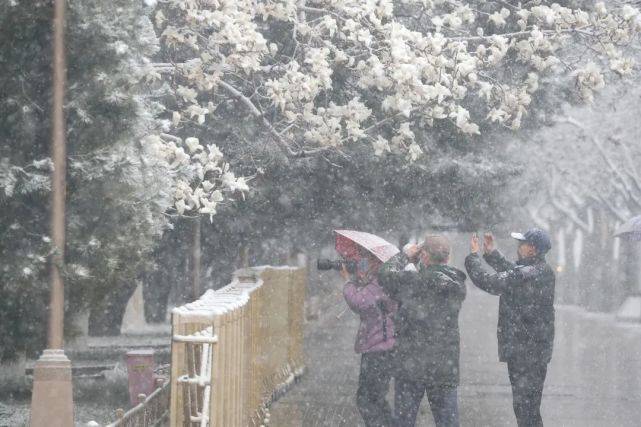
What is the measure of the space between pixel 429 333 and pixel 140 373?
452 cm

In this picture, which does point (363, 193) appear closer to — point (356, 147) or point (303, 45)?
point (356, 147)

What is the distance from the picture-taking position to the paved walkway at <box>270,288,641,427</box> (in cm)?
1401

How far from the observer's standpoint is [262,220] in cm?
1998

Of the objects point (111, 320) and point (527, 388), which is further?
point (111, 320)

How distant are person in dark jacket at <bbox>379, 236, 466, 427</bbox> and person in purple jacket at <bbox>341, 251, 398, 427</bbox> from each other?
0.45m

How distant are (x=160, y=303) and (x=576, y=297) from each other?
101 feet

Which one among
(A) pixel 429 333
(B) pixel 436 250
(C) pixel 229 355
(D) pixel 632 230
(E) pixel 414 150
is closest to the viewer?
(C) pixel 229 355

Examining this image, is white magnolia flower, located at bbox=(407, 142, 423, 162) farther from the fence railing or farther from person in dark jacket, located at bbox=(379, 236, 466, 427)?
person in dark jacket, located at bbox=(379, 236, 466, 427)

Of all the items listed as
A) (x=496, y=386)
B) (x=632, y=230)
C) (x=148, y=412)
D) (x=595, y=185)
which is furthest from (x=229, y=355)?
(x=595, y=185)

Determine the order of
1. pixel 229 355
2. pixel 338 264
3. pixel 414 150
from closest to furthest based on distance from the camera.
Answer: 1. pixel 229 355
2. pixel 338 264
3. pixel 414 150

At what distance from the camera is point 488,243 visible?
35.4 ft

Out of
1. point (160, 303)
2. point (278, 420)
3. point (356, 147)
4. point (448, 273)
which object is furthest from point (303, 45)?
point (160, 303)

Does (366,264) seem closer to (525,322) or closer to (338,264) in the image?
(338,264)

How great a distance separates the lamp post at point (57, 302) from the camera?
34.4ft
